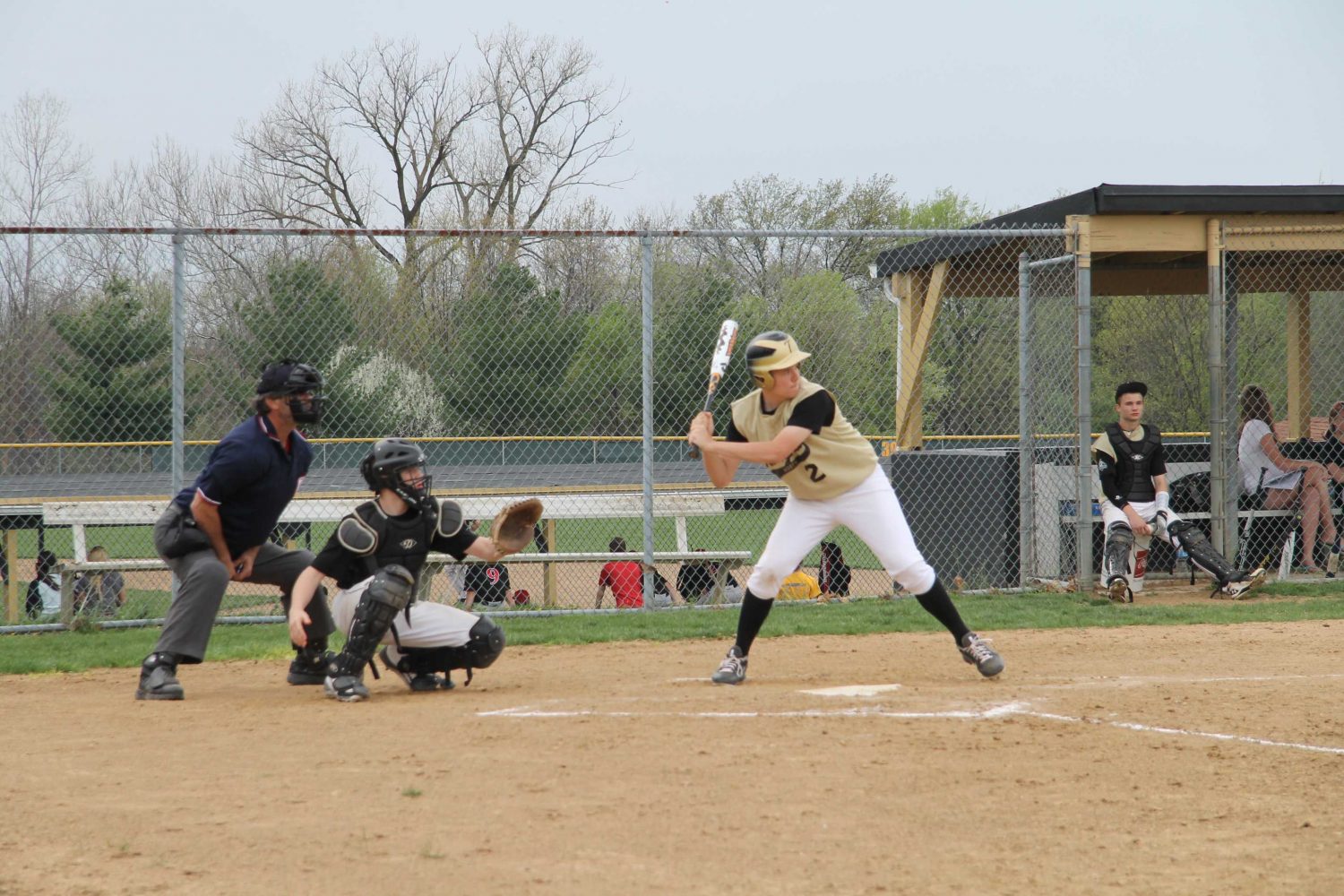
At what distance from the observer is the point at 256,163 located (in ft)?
98.8

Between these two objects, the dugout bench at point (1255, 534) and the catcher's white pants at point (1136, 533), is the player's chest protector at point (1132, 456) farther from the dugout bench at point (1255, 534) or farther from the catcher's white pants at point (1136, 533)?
the dugout bench at point (1255, 534)

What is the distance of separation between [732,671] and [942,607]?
1.00 m

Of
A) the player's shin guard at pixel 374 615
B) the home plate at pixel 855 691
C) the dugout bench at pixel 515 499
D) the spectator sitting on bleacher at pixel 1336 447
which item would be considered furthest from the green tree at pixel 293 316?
the spectator sitting on bleacher at pixel 1336 447

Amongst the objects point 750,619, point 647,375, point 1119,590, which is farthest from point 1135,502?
point 750,619

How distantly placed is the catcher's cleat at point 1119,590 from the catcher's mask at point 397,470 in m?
5.66

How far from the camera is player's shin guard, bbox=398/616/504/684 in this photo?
6293mm

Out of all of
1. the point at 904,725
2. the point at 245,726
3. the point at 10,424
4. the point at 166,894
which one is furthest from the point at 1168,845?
the point at 10,424

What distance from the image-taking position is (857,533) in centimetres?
614

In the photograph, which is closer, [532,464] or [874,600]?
[874,600]

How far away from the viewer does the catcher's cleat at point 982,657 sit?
6.27m

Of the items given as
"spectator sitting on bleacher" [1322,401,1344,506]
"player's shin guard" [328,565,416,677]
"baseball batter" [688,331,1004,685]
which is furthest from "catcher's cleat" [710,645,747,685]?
"spectator sitting on bleacher" [1322,401,1344,506]

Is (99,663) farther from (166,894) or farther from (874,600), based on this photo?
(874,600)

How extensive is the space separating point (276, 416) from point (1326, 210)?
8.38 metres

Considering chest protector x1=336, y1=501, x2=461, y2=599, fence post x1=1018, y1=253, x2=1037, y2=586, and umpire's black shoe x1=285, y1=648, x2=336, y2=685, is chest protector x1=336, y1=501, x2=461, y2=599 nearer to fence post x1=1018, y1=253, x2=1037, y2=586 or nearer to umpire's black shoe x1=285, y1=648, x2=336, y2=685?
umpire's black shoe x1=285, y1=648, x2=336, y2=685
